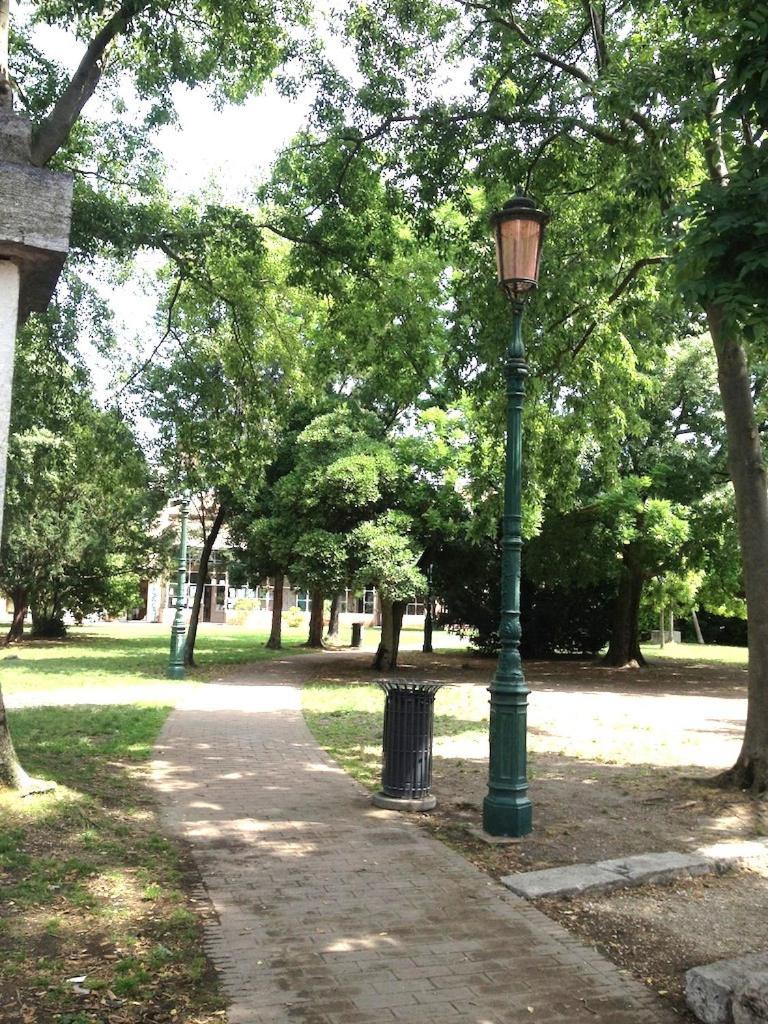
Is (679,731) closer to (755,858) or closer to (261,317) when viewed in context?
(755,858)

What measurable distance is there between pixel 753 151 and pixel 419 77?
256 inches

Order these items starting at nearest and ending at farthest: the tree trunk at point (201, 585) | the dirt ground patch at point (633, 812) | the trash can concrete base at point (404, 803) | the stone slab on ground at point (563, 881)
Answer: the dirt ground patch at point (633, 812)
the stone slab on ground at point (563, 881)
the trash can concrete base at point (404, 803)
the tree trunk at point (201, 585)

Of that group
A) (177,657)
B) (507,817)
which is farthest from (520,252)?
(177,657)

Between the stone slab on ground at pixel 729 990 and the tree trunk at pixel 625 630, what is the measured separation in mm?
22427

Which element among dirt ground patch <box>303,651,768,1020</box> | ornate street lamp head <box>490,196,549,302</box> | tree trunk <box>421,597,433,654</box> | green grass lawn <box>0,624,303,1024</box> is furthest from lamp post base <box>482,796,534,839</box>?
tree trunk <box>421,597,433,654</box>

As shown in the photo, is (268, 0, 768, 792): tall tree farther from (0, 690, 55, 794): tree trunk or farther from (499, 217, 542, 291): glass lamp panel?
(0, 690, 55, 794): tree trunk

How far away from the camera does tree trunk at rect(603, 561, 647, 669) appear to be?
2578cm

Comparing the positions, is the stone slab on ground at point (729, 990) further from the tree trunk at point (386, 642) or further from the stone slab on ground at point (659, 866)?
the tree trunk at point (386, 642)

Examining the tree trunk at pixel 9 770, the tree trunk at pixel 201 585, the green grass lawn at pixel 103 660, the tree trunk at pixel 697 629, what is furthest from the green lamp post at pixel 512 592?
the tree trunk at pixel 697 629

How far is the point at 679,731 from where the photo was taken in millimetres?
12594

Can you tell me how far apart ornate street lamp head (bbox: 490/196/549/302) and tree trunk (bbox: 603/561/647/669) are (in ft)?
64.9

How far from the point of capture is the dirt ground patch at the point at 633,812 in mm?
4656

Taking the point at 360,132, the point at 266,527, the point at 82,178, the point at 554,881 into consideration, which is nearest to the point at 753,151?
the point at 554,881

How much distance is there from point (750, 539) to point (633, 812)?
270 centimetres
